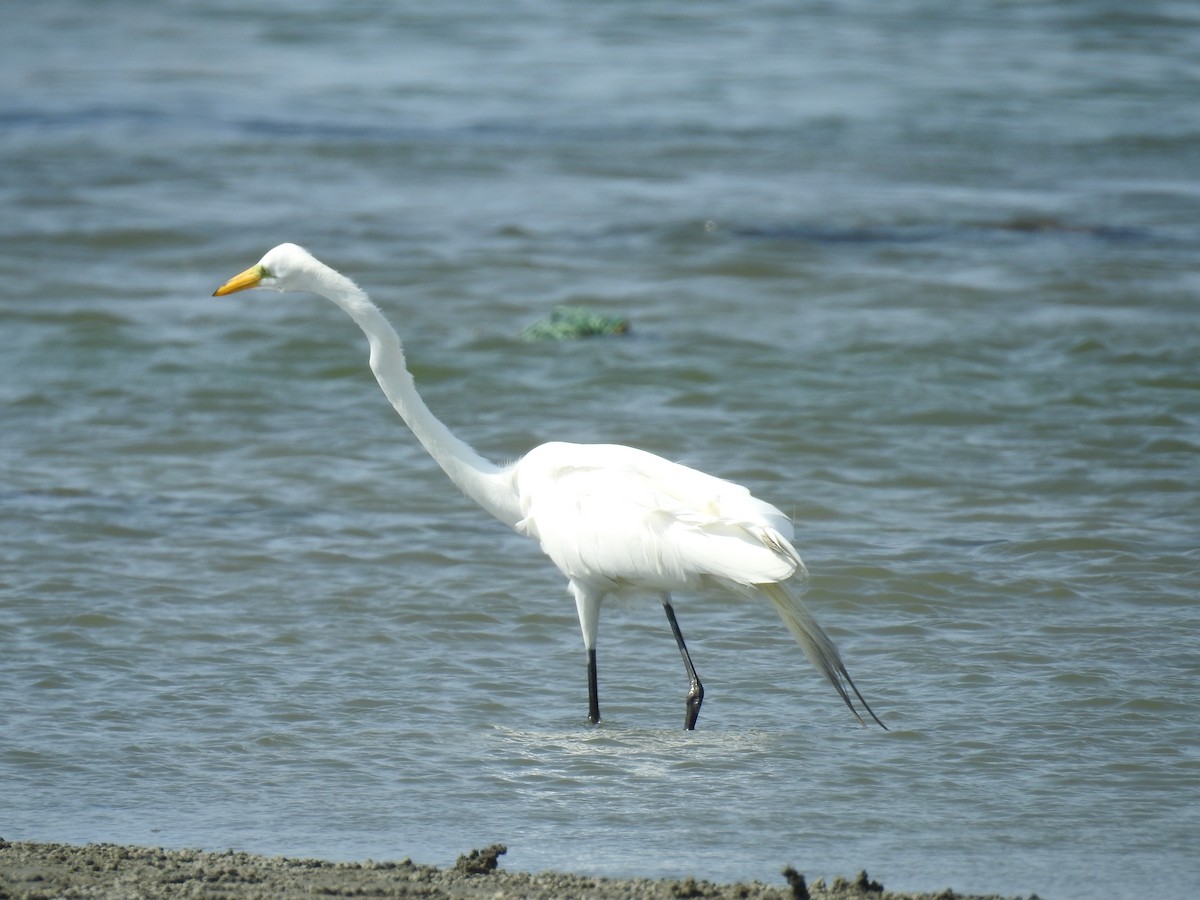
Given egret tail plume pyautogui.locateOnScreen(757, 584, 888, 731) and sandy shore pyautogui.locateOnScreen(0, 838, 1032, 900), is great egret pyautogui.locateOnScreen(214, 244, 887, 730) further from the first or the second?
sandy shore pyautogui.locateOnScreen(0, 838, 1032, 900)

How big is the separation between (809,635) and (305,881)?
1.63m

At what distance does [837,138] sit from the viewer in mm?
14875

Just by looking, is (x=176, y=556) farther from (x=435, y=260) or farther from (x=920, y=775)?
(x=435, y=260)

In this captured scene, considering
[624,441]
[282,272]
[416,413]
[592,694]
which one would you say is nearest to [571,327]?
[624,441]

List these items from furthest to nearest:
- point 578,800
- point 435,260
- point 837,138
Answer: point 837,138, point 435,260, point 578,800

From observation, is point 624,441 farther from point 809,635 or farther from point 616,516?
point 809,635

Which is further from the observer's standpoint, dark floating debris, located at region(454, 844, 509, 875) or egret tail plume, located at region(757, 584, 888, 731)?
egret tail plume, located at region(757, 584, 888, 731)

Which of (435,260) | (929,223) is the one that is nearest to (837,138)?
(929,223)

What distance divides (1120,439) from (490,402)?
10.2 feet

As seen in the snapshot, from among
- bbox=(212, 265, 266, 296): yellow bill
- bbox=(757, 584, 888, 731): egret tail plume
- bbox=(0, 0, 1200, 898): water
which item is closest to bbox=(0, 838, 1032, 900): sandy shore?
bbox=(0, 0, 1200, 898): water

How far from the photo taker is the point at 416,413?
5.26 meters

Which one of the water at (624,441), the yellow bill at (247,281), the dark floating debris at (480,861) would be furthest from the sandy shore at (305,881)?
the yellow bill at (247,281)

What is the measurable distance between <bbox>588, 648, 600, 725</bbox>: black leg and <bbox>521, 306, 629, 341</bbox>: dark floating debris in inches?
189

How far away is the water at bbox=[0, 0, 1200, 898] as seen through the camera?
4098 mm
